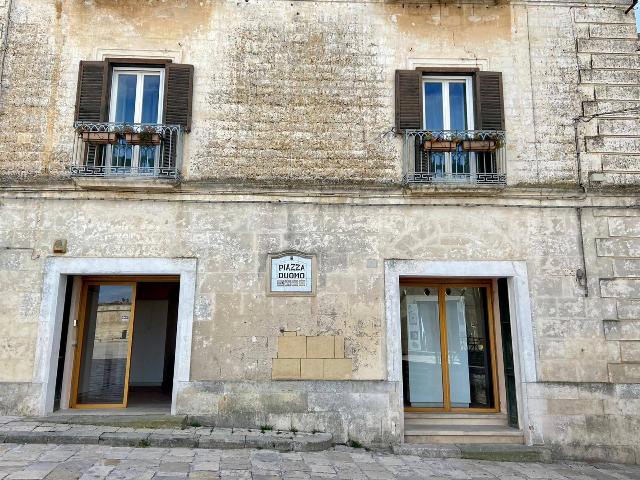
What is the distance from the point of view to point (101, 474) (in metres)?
5.52

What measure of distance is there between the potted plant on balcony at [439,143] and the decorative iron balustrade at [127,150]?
3910mm

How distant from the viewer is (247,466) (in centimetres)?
600

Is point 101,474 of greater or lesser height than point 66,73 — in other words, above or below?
below

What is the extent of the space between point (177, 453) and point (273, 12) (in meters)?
6.97

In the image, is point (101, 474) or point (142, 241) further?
point (142, 241)

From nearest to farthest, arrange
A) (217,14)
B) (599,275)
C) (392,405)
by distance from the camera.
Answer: (392,405), (599,275), (217,14)

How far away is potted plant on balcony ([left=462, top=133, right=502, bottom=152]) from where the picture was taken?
7.96m

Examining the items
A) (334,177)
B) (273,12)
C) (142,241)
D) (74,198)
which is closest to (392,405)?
(334,177)

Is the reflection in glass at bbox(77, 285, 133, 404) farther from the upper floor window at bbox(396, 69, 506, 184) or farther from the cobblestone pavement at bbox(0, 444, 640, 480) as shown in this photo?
the upper floor window at bbox(396, 69, 506, 184)

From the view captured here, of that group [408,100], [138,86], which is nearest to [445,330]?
[408,100]

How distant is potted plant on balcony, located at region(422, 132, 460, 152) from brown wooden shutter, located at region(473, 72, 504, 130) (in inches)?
24.0

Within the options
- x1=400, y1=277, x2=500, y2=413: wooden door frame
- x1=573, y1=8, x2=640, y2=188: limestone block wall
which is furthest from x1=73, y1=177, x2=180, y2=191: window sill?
x1=573, y1=8, x2=640, y2=188: limestone block wall

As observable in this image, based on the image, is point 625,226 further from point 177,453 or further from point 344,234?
point 177,453

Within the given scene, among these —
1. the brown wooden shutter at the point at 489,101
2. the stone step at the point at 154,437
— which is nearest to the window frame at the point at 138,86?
the stone step at the point at 154,437
